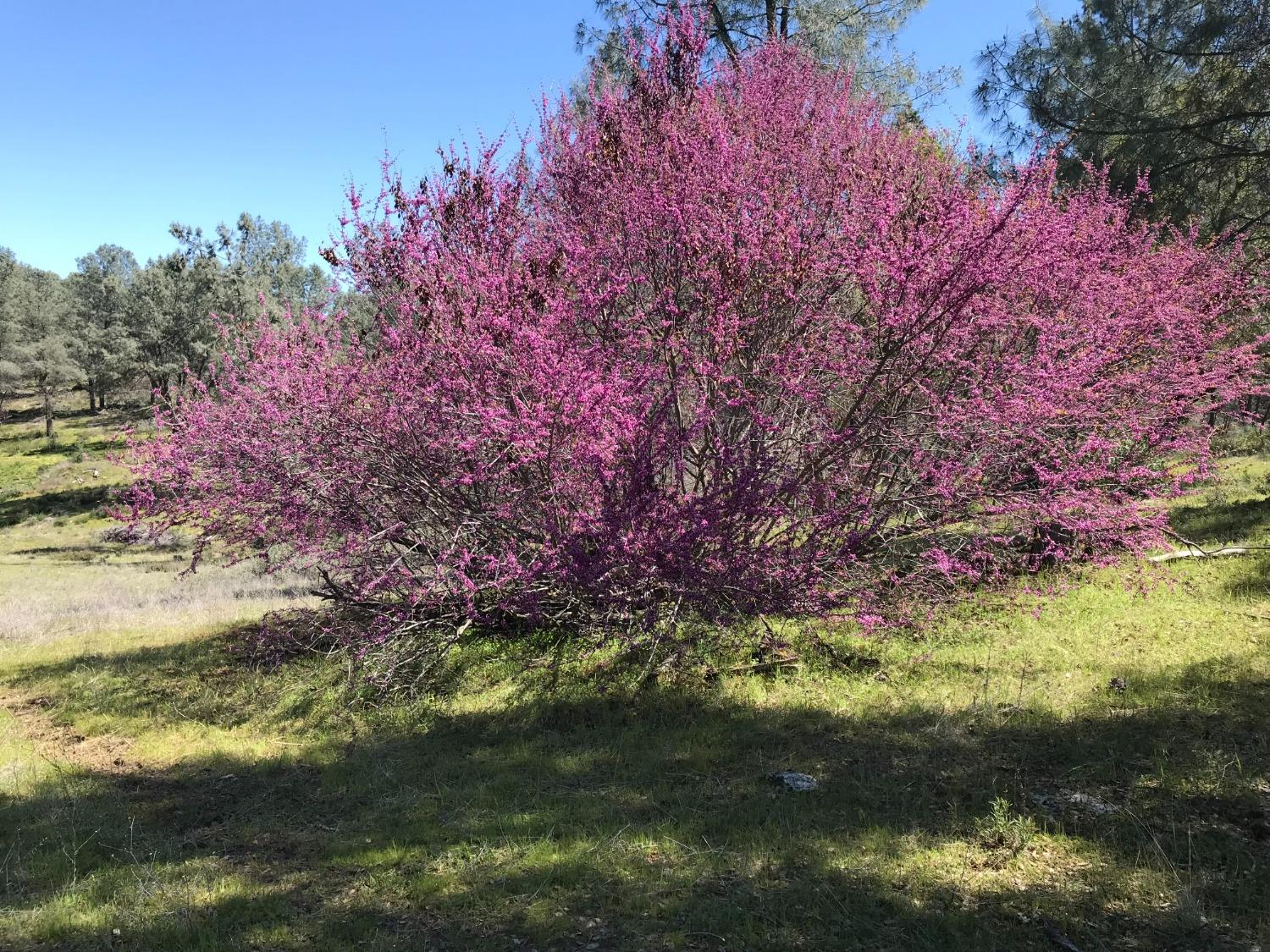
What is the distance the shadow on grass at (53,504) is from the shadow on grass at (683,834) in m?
30.9

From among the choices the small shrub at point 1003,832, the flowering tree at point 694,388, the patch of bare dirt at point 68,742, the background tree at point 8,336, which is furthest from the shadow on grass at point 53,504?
the small shrub at point 1003,832

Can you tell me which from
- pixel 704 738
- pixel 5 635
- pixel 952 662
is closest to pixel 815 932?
pixel 704 738

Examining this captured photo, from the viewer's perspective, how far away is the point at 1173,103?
998cm

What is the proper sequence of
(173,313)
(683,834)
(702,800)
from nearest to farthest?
1. (683,834)
2. (702,800)
3. (173,313)

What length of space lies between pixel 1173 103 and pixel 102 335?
5384cm

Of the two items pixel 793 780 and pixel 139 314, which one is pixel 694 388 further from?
pixel 139 314

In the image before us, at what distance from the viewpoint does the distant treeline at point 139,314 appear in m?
39.0

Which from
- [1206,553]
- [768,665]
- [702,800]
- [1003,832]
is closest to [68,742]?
[702,800]

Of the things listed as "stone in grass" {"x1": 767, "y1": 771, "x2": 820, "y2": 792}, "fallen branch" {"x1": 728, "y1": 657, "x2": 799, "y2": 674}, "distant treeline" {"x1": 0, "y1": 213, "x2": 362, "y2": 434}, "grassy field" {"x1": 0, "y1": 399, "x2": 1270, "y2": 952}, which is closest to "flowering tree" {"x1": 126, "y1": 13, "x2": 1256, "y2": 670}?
"fallen branch" {"x1": 728, "y1": 657, "x2": 799, "y2": 674}

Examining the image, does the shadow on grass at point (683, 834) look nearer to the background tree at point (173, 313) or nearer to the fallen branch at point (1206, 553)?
the fallen branch at point (1206, 553)

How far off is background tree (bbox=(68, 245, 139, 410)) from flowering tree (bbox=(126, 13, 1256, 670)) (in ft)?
136

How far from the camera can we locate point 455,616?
7324 millimetres

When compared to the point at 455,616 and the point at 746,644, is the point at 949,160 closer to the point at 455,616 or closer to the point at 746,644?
the point at 746,644

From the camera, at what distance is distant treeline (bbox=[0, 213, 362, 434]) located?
39000mm
